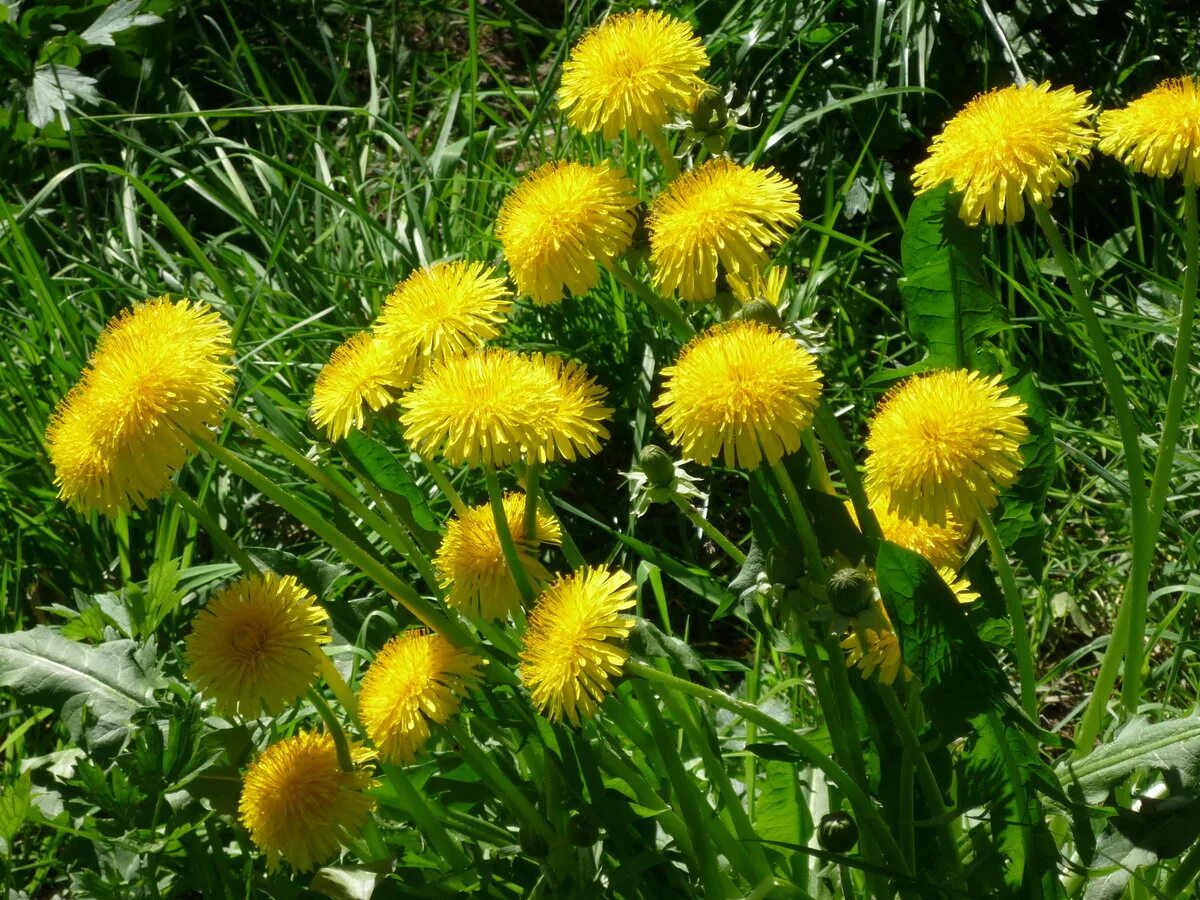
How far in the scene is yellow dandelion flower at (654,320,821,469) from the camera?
1.06m

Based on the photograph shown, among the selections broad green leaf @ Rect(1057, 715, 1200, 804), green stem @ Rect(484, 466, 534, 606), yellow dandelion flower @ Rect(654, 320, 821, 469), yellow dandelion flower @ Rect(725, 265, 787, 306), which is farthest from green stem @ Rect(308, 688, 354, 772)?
broad green leaf @ Rect(1057, 715, 1200, 804)

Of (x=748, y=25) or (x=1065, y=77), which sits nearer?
(x=1065, y=77)

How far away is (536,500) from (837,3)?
6.40 ft

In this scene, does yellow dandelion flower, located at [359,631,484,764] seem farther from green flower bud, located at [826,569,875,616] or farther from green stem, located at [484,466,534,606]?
green flower bud, located at [826,569,875,616]

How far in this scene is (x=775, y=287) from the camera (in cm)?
130

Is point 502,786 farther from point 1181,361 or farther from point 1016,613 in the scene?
point 1181,361

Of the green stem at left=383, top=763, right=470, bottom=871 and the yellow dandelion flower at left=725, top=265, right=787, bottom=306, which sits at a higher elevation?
the yellow dandelion flower at left=725, top=265, right=787, bottom=306

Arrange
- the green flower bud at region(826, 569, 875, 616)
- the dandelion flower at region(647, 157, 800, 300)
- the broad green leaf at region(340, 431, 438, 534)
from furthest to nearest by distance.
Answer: the broad green leaf at region(340, 431, 438, 534), the dandelion flower at region(647, 157, 800, 300), the green flower bud at region(826, 569, 875, 616)

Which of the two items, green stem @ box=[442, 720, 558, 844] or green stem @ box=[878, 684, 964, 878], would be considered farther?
green stem @ box=[442, 720, 558, 844]

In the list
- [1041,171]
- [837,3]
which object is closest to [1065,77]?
[837,3]

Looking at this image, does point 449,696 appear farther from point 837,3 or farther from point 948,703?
point 837,3

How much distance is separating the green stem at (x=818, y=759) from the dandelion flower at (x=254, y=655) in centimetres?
32

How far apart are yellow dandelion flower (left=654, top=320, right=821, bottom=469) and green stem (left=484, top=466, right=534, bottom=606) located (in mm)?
194

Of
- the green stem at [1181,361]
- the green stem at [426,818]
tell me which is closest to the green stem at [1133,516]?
the green stem at [1181,361]
